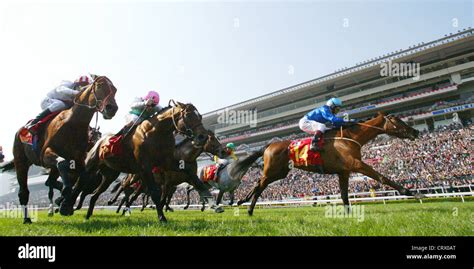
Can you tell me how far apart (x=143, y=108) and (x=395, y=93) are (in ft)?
141

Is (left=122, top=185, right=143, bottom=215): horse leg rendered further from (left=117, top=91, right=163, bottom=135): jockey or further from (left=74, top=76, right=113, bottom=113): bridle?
(left=74, top=76, right=113, bottom=113): bridle

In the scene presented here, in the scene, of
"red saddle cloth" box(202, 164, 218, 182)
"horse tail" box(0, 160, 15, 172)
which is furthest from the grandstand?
"horse tail" box(0, 160, 15, 172)

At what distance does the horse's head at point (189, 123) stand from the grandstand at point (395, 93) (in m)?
24.7

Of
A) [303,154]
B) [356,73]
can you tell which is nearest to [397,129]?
[303,154]

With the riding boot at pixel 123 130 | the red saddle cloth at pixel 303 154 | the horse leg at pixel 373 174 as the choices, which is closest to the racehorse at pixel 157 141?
the riding boot at pixel 123 130

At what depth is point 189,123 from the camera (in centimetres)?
571

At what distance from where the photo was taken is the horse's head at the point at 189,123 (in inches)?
223

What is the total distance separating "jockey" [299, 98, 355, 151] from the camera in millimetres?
7516

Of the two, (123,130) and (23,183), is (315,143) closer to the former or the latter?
(123,130)

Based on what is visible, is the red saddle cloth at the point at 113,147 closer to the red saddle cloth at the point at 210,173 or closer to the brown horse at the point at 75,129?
the brown horse at the point at 75,129
